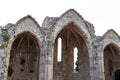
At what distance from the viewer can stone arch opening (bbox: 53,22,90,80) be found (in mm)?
17953

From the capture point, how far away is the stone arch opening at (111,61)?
19.4 metres

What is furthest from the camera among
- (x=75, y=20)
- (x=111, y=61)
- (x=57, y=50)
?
(x=111, y=61)

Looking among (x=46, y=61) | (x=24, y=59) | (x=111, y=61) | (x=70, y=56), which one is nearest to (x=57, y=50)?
(x=70, y=56)

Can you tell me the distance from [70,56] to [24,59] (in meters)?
3.81

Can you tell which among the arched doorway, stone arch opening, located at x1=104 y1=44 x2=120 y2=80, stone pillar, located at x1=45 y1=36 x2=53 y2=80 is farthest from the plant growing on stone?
stone arch opening, located at x1=104 y1=44 x2=120 y2=80

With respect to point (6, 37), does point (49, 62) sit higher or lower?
lower

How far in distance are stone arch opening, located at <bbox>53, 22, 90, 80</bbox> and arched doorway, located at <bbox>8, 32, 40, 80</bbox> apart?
5.43 ft

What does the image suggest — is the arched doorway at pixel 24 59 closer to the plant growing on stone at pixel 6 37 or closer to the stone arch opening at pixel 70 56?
the stone arch opening at pixel 70 56

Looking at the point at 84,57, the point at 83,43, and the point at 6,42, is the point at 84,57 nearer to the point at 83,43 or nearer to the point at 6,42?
the point at 83,43

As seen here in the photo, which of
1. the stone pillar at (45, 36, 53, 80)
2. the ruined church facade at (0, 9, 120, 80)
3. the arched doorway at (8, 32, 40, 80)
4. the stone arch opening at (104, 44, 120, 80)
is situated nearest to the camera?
the stone pillar at (45, 36, 53, 80)

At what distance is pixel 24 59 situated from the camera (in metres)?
18.5

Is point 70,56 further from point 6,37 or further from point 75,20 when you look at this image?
point 6,37

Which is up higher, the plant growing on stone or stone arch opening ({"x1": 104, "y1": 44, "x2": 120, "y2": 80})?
the plant growing on stone

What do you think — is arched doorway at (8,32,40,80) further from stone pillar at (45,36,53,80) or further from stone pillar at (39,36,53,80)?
stone pillar at (45,36,53,80)
